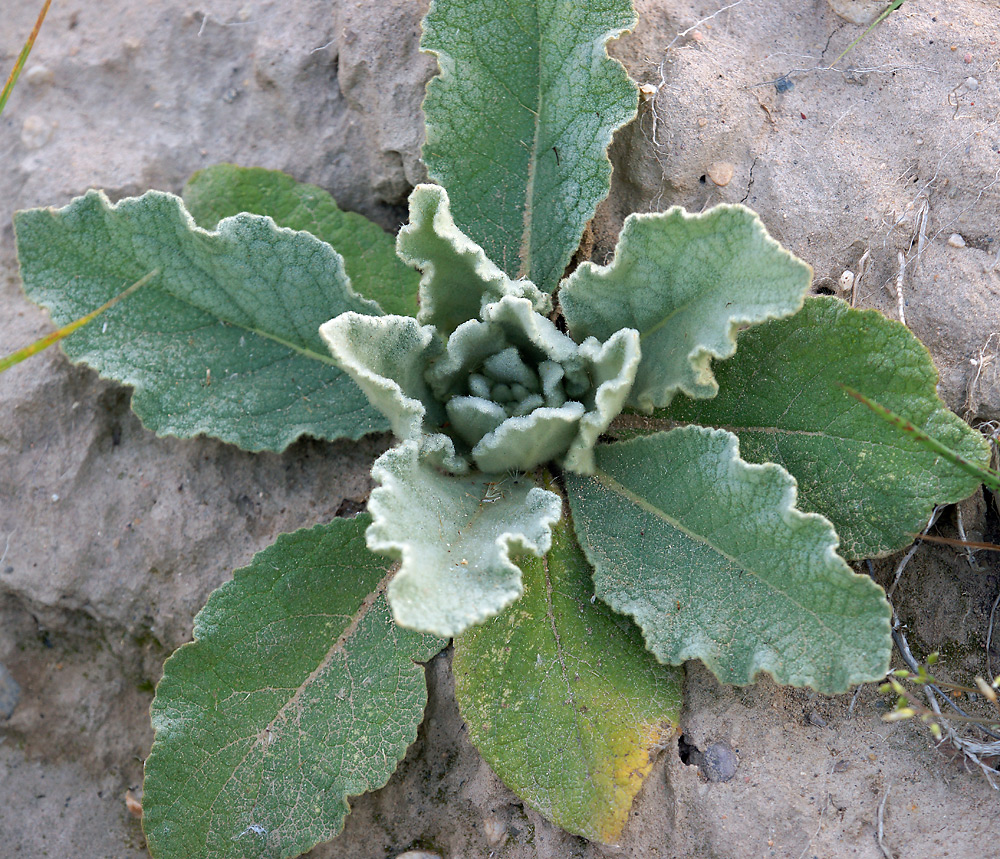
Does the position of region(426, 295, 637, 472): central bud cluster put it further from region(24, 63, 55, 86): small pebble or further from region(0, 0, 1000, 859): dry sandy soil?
region(24, 63, 55, 86): small pebble

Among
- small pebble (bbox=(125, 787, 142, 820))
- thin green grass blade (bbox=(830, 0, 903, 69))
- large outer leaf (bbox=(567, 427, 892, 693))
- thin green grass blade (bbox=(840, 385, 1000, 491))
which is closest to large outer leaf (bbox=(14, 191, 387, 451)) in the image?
large outer leaf (bbox=(567, 427, 892, 693))

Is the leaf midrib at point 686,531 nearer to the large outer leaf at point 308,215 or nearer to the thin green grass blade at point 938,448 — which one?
the thin green grass blade at point 938,448

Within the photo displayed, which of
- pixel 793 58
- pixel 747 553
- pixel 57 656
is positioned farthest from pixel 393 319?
pixel 57 656

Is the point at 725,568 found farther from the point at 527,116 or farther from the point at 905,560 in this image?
the point at 527,116

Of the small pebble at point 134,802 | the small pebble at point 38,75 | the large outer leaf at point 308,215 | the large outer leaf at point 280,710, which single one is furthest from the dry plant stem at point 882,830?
the small pebble at point 38,75

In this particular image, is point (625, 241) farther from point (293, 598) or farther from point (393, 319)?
point (293, 598)

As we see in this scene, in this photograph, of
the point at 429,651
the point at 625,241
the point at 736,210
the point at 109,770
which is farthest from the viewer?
the point at 109,770

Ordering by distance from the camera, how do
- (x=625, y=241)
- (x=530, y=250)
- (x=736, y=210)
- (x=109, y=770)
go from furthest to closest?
(x=109, y=770) < (x=530, y=250) < (x=625, y=241) < (x=736, y=210)
